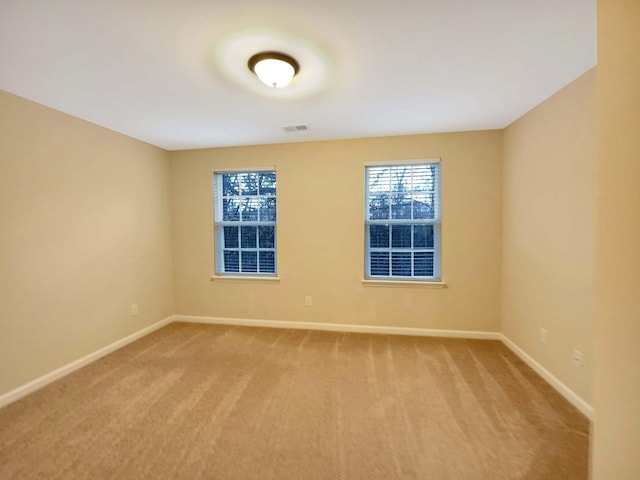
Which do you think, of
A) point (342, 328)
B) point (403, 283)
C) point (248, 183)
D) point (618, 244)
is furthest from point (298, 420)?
point (248, 183)

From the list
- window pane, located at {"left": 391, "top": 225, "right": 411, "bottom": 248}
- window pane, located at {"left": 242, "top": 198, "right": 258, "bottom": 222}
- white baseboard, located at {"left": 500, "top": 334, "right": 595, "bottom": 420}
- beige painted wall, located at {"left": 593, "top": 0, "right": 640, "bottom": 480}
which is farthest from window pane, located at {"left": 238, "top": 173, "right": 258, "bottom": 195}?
white baseboard, located at {"left": 500, "top": 334, "right": 595, "bottom": 420}

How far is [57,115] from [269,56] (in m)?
2.14

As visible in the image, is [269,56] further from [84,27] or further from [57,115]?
[57,115]

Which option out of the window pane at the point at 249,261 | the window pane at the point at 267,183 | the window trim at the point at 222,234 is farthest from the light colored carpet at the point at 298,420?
the window pane at the point at 267,183

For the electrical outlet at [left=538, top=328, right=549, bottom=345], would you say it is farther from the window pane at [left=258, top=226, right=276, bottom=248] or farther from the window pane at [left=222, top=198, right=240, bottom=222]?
the window pane at [left=222, top=198, right=240, bottom=222]

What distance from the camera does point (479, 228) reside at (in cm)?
311

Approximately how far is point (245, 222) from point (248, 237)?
0.21 m

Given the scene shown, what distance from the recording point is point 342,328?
3.42 metres

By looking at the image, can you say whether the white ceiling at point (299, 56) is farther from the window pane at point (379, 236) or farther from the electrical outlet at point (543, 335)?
the electrical outlet at point (543, 335)

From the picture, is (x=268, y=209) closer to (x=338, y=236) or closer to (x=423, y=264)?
(x=338, y=236)

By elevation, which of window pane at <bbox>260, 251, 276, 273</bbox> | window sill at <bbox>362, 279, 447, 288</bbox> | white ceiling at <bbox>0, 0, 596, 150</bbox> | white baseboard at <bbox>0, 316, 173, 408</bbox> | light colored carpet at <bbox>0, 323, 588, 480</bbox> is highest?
Answer: white ceiling at <bbox>0, 0, 596, 150</bbox>

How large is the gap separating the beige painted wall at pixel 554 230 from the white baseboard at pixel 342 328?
0.40 m

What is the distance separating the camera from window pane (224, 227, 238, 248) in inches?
148

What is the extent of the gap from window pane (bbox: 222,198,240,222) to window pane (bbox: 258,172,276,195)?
40 cm
